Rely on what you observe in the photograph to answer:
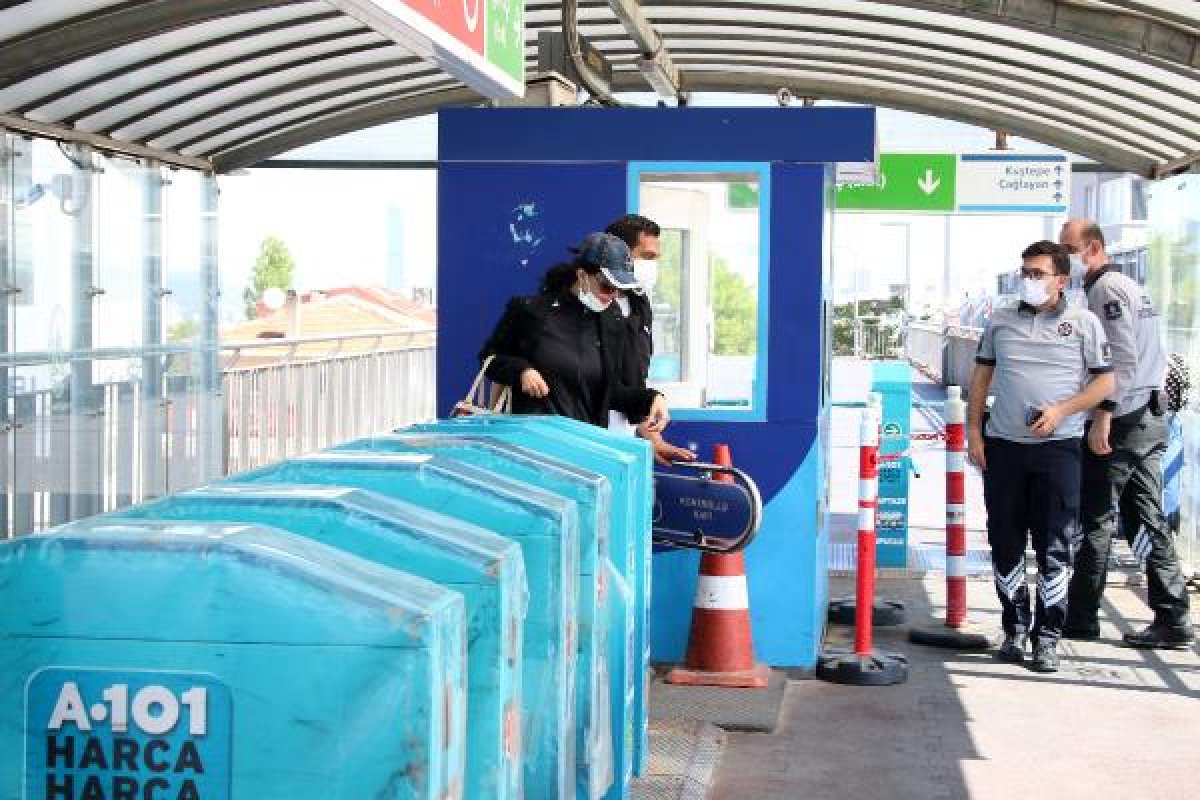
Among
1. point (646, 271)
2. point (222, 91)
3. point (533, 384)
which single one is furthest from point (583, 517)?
point (222, 91)

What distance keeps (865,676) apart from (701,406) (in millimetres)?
1416

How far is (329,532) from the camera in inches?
125

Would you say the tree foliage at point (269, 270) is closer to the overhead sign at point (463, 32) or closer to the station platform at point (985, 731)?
the station platform at point (985, 731)

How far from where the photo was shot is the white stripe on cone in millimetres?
7902

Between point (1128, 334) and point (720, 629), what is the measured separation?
2.67 metres

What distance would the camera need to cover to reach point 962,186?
17.3m

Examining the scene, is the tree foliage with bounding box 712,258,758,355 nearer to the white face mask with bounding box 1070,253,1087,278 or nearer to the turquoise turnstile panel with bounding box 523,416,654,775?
the white face mask with bounding box 1070,253,1087,278

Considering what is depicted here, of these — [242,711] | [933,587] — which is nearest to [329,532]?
[242,711]

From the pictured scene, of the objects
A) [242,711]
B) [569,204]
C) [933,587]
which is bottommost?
[933,587]

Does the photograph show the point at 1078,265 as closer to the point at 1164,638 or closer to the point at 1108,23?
the point at 1108,23

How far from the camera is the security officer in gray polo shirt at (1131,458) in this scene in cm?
916

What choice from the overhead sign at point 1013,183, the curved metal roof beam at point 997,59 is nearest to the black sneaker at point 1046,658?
the curved metal roof beam at point 997,59

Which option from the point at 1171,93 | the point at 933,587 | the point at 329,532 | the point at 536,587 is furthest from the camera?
the point at 1171,93

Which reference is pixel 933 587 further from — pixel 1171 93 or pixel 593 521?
pixel 593 521
